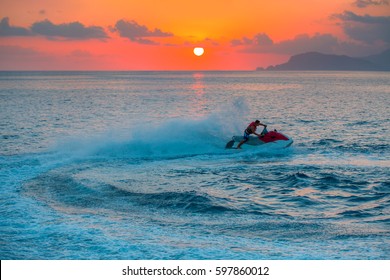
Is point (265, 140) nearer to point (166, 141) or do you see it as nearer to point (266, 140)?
point (266, 140)

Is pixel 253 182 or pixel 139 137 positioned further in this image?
pixel 139 137

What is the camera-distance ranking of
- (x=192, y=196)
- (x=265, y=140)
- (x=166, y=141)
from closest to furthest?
(x=192, y=196), (x=265, y=140), (x=166, y=141)

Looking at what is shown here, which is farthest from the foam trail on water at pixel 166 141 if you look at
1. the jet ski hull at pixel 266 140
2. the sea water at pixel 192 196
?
the jet ski hull at pixel 266 140

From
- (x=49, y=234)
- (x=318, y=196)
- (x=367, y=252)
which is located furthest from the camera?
(x=318, y=196)

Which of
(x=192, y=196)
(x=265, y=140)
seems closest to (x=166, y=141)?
(x=265, y=140)

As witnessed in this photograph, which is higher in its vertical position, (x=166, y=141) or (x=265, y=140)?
(x=265, y=140)

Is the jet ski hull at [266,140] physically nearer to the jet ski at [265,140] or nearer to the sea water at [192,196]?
the jet ski at [265,140]

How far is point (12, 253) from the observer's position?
12.2 meters

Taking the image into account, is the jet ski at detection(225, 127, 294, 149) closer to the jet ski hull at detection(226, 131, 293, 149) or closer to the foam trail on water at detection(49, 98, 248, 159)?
the jet ski hull at detection(226, 131, 293, 149)

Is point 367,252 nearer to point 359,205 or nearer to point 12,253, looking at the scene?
point 359,205

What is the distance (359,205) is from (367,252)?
191 inches

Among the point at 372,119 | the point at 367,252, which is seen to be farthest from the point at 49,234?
the point at 372,119

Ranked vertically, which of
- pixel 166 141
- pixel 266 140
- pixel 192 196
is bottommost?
pixel 192 196

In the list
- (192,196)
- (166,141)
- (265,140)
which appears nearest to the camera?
(192,196)
